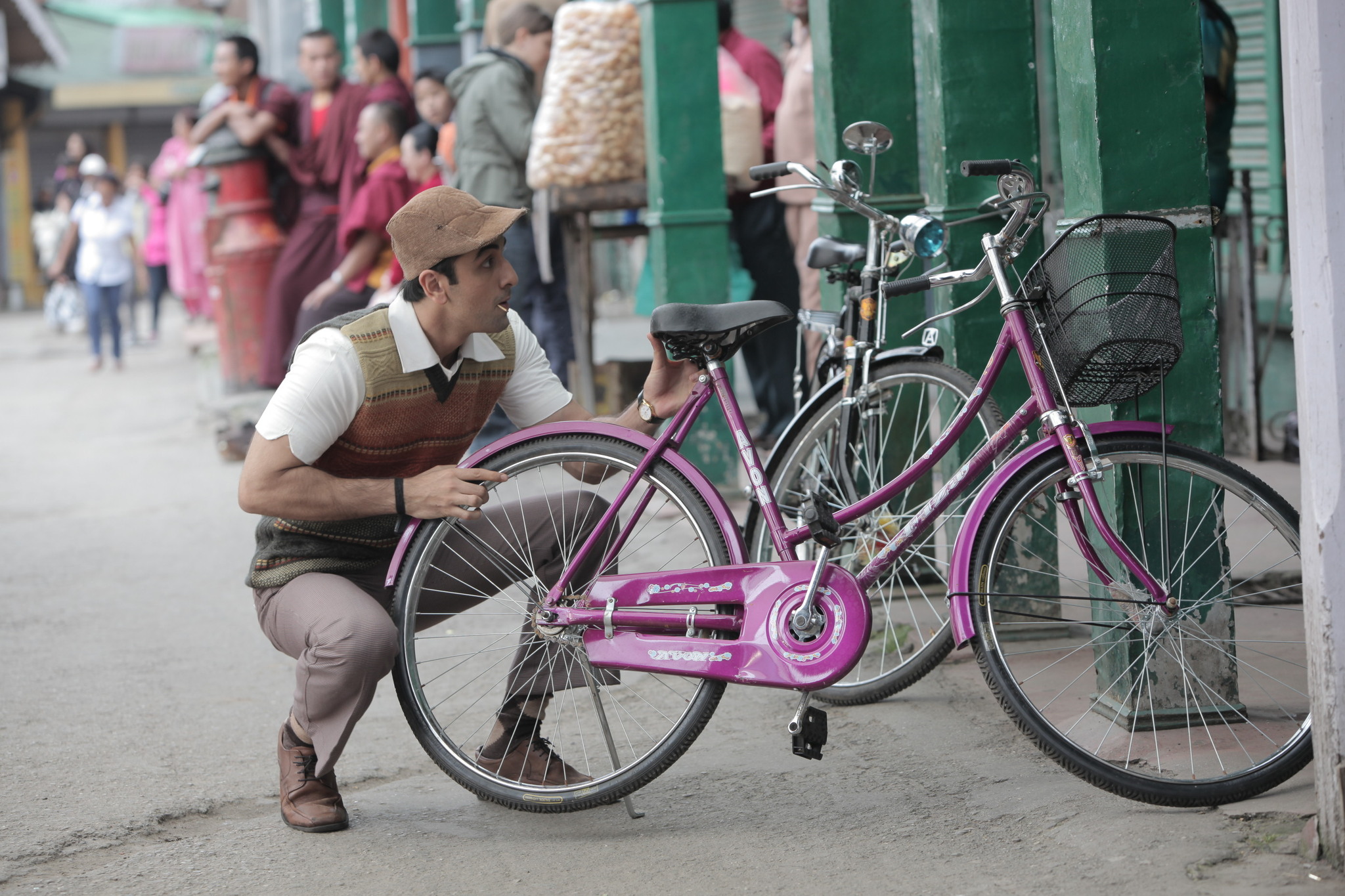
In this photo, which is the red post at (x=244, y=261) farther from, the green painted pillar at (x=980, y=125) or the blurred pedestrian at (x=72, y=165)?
the blurred pedestrian at (x=72, y=165)

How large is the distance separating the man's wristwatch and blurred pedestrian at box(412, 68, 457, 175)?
5402mm

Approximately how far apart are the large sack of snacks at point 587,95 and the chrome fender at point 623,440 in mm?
3731

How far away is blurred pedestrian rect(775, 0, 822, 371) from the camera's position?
266 inches

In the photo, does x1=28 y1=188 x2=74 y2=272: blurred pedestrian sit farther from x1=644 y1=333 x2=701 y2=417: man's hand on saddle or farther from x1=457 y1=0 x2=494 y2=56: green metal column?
x1=644 y1=333 x2=701 y2=417: man's hand on saddle

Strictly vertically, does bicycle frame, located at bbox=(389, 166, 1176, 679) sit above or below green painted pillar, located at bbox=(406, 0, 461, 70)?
below

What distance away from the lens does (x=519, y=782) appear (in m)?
3.38

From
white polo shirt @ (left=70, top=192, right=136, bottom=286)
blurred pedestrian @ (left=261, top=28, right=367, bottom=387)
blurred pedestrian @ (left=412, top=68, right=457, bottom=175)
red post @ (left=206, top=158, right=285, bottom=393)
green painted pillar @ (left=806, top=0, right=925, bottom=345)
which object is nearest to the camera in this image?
green painted pillar @ (left=806, top=0, right=925, bottom=345)

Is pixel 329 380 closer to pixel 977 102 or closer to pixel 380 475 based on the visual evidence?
pixel 380 475

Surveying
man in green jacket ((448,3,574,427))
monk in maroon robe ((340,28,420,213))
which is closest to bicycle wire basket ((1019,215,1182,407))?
man in green jacket ((448,3,574,427))

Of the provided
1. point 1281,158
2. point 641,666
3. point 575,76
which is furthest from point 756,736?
point 1281,158

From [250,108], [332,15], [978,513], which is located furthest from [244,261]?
[978,513]

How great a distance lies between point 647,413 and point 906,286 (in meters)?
0.76

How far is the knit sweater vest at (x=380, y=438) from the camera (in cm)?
338

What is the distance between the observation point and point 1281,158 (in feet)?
24.9
